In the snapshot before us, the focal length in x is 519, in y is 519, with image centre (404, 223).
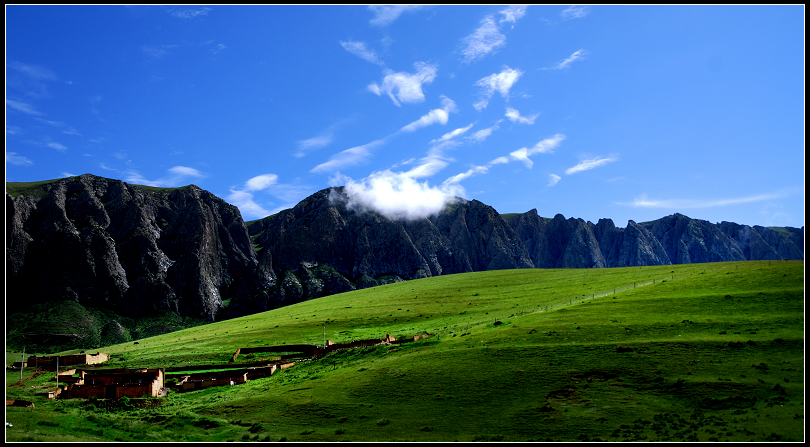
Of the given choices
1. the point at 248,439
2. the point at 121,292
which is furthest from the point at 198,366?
the point at 121,292

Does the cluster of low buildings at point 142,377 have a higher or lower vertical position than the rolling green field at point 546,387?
lower

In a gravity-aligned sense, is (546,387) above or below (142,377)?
above

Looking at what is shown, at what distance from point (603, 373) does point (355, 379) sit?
2219 centimetres

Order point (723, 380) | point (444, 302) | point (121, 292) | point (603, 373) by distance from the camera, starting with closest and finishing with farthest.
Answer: point (723, 380)
point (603, 373)
point (444, 302)
point (121, 292)

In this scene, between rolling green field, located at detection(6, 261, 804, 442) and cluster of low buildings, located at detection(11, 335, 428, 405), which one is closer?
rolling green field, located at detection(6, 261, 804, 442)

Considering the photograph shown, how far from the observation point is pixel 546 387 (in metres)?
42.2

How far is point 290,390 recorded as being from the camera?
1923 inches

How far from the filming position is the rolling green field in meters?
35.8

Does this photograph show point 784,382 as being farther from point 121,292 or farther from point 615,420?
point 121,292

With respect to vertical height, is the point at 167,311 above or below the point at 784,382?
below

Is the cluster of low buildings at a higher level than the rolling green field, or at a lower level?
lower

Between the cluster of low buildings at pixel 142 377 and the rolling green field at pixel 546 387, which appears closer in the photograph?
the rolling green field at pixel 546 387

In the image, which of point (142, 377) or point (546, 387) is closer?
point (546, 387)

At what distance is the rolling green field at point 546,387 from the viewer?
118ft
